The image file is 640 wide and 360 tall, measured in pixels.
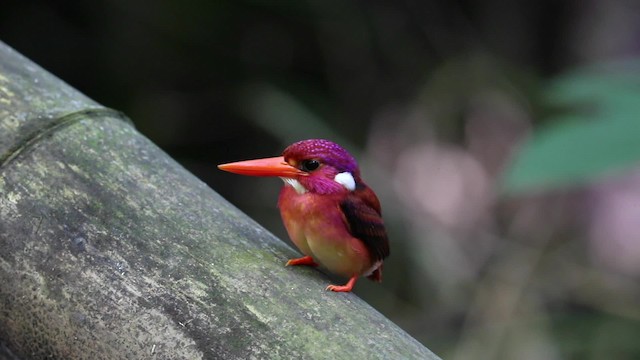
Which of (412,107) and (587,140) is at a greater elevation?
(587,140)

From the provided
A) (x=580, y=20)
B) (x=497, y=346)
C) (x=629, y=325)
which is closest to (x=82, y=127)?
(x=497, y=346)

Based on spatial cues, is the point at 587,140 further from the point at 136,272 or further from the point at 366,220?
the point at 136,272

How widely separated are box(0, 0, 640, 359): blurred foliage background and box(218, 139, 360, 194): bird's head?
1902 mm

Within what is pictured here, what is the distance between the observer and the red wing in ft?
4.56

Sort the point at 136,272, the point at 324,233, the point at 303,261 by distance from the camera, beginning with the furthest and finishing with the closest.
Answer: the point at 324,233 < the point at 303,261 < the point at 136,272

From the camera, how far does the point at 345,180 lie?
4.59 feet

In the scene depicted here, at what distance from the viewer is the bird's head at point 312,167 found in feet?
4.55

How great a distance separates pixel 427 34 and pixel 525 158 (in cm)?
208

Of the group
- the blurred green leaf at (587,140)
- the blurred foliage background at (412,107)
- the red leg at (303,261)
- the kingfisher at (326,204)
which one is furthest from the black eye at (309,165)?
the blurred foliage background at (412,107)

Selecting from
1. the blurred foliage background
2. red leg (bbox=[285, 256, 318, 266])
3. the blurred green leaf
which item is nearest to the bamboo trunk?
red leg (bbox=[285, 256, 318, 266])

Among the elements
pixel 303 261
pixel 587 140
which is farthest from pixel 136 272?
pixel 587 140

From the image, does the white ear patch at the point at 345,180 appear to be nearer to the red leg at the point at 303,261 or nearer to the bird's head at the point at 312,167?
the bird's head at the point at 312,167

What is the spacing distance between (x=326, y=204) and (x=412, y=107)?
2837mm

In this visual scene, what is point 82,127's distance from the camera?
1241 mm
